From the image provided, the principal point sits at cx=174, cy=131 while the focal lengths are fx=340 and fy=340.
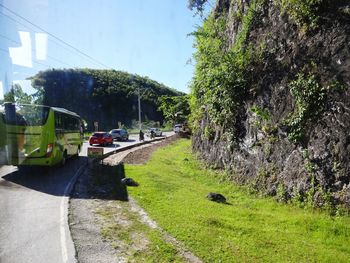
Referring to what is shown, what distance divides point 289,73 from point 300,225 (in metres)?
6.97

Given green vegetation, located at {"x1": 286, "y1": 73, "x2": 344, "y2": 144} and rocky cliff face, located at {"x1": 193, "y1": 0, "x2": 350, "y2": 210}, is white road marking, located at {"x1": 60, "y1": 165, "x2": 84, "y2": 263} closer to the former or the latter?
rocky cliff face, located at {"x1": 193, "y1": 0, "x2": 350, "y2": 210}

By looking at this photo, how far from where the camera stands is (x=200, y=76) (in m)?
23.2

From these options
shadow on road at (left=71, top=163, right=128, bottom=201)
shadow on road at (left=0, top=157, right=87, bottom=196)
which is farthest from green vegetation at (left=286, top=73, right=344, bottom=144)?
shadow on road at (left=0, top=157, right=87, bottom=196)

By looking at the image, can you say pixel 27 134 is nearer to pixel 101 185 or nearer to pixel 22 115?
pixel 22 115

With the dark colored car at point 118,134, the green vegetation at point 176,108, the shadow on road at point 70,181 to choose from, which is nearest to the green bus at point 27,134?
the shadow on road at point 70,181

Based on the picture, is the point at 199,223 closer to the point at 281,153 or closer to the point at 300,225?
the point at 300,225

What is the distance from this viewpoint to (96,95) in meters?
102

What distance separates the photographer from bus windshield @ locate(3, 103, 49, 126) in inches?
578

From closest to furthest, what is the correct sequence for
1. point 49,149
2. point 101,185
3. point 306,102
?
point 306,102, point 101,185, point 49,149

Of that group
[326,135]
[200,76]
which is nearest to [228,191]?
[326,135]

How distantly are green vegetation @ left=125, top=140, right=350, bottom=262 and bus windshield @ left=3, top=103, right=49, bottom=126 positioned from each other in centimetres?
539

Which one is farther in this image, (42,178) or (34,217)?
(42,178)

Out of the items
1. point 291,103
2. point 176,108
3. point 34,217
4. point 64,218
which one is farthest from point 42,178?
point 176,108

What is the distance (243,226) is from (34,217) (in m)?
5.91
